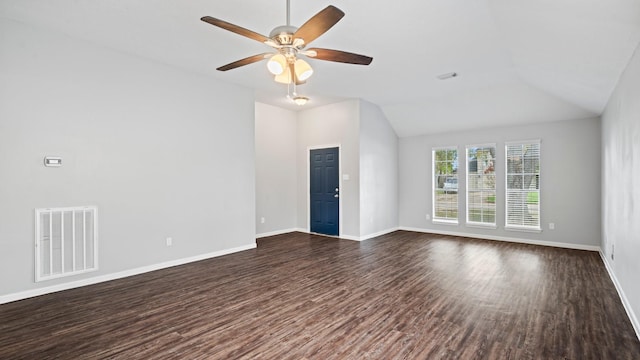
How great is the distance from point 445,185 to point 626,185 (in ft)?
13.9

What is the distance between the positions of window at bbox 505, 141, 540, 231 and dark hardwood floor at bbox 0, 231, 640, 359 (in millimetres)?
1479

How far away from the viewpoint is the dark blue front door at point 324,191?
22.6 feet

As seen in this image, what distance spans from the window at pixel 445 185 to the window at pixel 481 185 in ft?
0.98

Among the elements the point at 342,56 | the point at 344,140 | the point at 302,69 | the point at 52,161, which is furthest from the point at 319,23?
the point at 344,140

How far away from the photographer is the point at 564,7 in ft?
7.74

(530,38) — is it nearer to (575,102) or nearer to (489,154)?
(575,102)

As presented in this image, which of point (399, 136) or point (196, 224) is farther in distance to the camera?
point (399, 136)

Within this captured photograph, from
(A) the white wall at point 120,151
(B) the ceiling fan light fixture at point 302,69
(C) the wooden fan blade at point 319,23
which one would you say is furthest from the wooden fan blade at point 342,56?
(A) the white wall at point 120,151

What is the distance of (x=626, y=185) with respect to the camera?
3064mm

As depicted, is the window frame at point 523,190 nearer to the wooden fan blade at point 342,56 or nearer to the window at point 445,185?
the window at point 445,185

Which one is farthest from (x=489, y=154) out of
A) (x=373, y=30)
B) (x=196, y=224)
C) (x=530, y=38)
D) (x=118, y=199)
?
(x=118, y=199)

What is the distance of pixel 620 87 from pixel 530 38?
121 centimetres

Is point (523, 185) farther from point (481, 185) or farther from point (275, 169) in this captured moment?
point (275, 169)

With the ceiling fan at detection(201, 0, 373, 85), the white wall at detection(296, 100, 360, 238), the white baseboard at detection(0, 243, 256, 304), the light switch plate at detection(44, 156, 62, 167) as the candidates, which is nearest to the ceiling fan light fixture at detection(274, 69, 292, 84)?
the ceiling fan at detection(201, 0, 373, 85)
